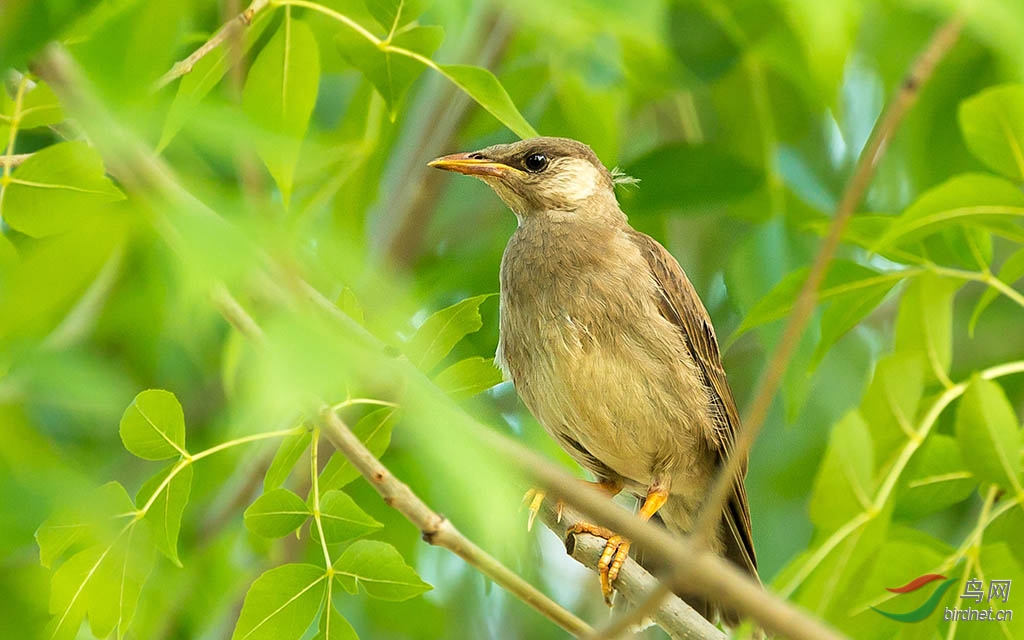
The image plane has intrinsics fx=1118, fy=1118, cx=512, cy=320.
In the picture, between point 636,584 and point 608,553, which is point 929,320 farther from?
point 608,553

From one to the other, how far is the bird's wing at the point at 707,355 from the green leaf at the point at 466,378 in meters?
1.44

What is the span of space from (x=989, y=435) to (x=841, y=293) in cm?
54

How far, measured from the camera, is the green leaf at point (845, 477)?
234 cm

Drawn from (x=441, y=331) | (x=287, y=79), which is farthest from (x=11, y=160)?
(x=441, y=331)

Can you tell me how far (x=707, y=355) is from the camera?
3955 mm

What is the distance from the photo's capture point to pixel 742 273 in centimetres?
340

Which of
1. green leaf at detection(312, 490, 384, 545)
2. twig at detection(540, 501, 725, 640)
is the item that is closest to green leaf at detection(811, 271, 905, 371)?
twig at detection(540, 501, 725, 640)

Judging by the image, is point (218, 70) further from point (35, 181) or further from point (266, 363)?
point (266, 363)

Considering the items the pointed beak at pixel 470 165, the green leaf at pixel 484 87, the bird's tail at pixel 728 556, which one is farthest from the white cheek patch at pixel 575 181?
the green leaf at pixel 484 87

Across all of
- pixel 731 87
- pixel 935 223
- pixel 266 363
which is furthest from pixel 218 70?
pixel 731 87

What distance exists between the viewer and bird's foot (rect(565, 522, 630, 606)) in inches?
122

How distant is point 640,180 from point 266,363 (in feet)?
8.49

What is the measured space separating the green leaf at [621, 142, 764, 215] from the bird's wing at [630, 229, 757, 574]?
0.43m

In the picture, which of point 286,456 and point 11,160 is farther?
point 286,456
